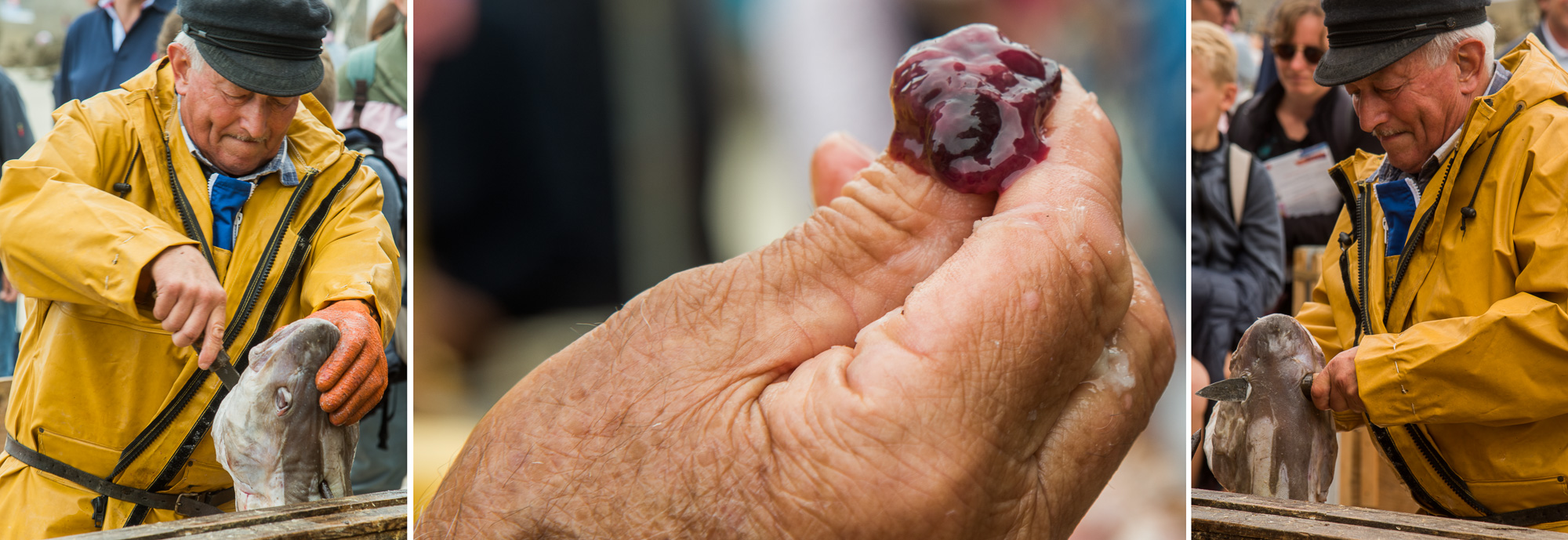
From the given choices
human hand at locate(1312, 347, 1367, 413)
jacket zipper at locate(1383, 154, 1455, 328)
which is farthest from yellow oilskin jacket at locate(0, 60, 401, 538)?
jacket zipper at locate(1383, 154, 1455, 328)

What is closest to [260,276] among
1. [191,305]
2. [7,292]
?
[191,305]

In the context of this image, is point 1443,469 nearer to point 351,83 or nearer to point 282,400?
point 282,400

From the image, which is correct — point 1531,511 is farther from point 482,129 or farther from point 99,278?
point 99,278

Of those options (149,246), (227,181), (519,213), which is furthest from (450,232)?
(227,181)

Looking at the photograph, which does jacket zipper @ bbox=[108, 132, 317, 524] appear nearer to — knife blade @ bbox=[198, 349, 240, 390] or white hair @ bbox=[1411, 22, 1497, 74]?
knife blade @ bbox=[198, 349, 240, 390]

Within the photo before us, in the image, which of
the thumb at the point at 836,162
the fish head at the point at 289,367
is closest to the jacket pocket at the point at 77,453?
the fish head at the point at 289,367
